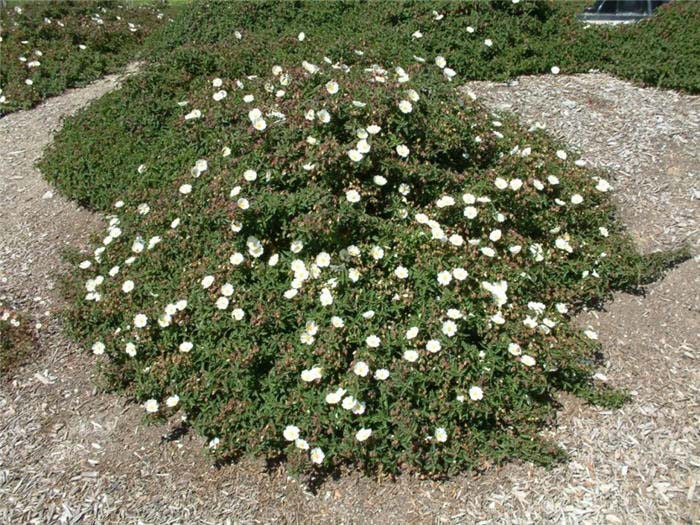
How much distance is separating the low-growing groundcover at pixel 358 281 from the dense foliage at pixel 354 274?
0.01 meters

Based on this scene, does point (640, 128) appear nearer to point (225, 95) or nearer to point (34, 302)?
point (225, 95)

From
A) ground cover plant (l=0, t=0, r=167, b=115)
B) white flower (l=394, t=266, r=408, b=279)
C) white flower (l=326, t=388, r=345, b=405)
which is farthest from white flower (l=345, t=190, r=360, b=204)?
ground cover plant (l=0, t=0, r=167, b=115)

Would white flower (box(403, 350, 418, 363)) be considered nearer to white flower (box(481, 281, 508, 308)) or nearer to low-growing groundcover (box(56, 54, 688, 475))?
low-growing groundcover (box(56, 54, 688, 475))

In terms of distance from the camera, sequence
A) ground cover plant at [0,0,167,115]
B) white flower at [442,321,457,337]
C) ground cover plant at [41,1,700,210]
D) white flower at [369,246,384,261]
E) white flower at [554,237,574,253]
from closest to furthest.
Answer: white flower at [442,321,457,337]
white flower at [369,246,384,261]
white flower at [554,237,574,253]
ground cover plant at [41,1,700,210]
ground cover plant at [0,0,167,115]

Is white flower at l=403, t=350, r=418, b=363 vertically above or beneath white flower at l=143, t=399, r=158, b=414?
above

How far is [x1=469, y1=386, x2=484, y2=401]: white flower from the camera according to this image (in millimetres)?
3174

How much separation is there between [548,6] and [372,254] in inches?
161

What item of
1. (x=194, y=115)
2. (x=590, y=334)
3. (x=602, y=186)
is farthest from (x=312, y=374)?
(x=602, y=186)

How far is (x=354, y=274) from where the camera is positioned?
3.47 m

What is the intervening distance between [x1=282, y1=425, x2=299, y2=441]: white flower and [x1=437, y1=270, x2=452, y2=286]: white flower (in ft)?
3.42

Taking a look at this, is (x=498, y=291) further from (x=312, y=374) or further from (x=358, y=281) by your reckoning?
(x=312, y=374)

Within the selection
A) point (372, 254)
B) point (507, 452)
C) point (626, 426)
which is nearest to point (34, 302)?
point (372, 254)

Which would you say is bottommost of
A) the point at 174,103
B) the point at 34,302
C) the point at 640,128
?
the point at 34,302

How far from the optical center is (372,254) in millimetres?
3572
